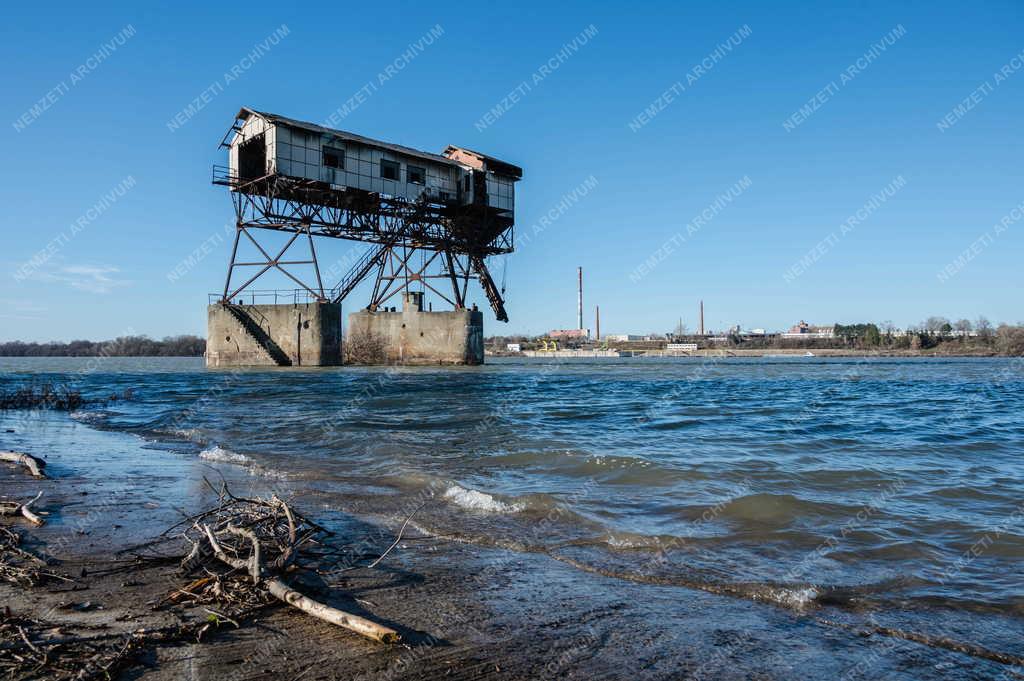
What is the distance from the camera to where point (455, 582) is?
12.0ft

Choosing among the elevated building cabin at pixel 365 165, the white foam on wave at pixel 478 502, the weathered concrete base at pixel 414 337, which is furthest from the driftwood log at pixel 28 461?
the weathered concrete base at pixel 414 337

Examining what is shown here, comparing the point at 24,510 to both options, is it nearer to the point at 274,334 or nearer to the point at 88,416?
the point at 88,416

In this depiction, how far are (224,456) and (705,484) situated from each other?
6139 mm

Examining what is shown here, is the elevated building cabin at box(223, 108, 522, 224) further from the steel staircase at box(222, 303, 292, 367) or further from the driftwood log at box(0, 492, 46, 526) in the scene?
the driftwood log at box(0, 492, 46, 526)

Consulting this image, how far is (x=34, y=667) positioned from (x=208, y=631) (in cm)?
62

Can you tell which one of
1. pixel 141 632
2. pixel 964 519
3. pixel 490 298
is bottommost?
pixel 964 519

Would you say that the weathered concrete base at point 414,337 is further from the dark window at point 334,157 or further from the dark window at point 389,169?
the dark window at point 334,157

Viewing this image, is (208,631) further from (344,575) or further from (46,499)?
(46,499)

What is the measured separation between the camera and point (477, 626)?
3006 mm

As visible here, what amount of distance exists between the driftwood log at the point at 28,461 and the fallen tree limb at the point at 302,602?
14.6 feet

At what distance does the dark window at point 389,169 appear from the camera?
104 ft

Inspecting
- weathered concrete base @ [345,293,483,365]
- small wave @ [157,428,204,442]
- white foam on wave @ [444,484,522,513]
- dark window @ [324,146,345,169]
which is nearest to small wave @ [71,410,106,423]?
small wave @ [157,428,204,442]

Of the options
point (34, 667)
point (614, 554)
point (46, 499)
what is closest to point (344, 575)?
point (34, 667)

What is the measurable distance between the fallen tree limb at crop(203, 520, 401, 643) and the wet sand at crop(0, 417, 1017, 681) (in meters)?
0.05
